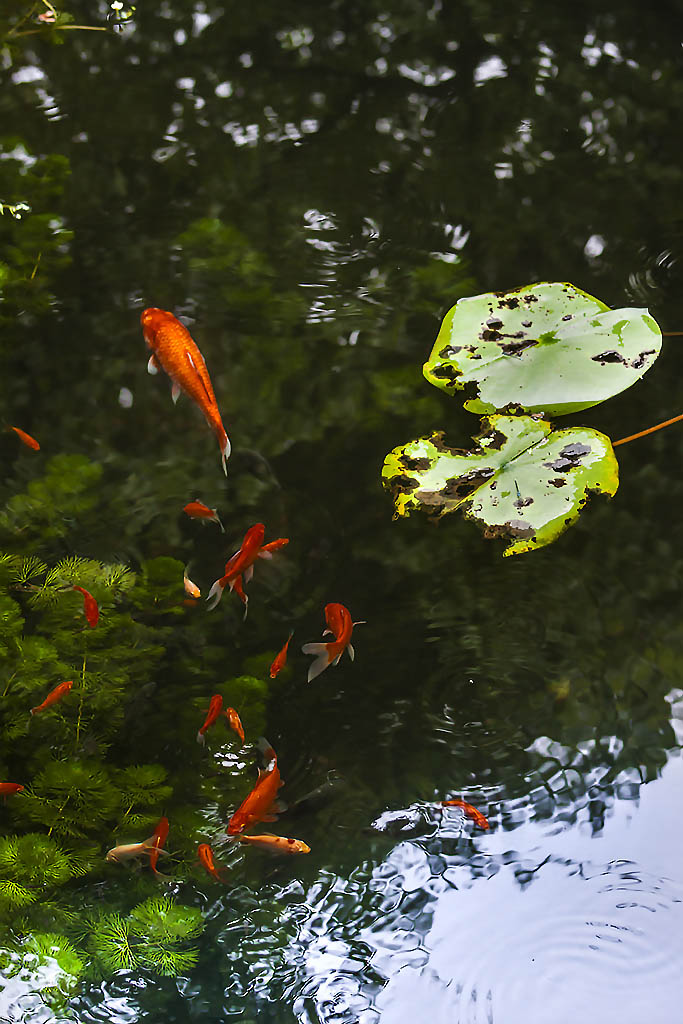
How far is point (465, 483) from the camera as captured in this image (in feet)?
5.44

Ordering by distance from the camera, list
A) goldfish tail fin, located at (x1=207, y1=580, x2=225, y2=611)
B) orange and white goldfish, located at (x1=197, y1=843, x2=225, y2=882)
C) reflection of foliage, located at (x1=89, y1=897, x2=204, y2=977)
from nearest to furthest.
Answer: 1. reflection of foliage, located at (x1=89, y1=897, x2=204, y2=977)
2. orange and white goldfish, located at (x1=197, y1=843, x2=225, y2=882)
3. goldfish tail fin, located at (x1=207, y1=580, x2=225, y2=611)

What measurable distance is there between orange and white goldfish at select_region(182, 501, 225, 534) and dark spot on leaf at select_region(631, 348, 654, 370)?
102cm

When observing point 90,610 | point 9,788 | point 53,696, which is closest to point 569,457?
point 90,610

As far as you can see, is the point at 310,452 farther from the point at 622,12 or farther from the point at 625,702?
the point at 622,12

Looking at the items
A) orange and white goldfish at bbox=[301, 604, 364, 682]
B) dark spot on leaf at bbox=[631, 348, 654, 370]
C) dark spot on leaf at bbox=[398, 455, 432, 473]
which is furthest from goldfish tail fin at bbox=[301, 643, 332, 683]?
dark spot on leaf at bbox=[631, 348, 654, 370]

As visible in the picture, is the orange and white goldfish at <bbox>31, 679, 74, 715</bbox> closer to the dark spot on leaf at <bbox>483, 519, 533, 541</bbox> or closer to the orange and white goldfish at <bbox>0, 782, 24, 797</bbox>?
the orange and white goldfish at <bbox>0, 782, 24, 797</bbox>

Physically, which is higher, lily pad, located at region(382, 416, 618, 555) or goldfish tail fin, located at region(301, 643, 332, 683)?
lily pad, located at region(382, 416, 618, 555)

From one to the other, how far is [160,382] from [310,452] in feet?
1.42

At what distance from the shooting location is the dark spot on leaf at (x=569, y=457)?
1.62 metres

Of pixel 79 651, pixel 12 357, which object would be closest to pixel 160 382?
pixel 12 357

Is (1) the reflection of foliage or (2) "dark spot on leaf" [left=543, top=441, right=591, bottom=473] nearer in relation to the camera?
(1) the reflection of foliage

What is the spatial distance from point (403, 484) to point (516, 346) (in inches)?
15.9

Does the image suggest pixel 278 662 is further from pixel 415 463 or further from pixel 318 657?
pixel 415 463

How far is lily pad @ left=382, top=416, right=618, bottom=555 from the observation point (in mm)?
1599
